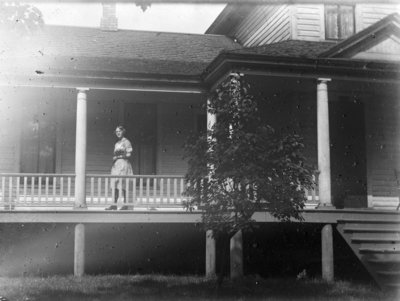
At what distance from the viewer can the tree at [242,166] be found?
8773mm

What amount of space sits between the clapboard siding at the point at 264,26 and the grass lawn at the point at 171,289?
24.0 feet

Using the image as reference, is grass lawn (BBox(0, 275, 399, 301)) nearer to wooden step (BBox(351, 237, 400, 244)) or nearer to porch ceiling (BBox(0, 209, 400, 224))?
wooden step (BBox(351, 237, 400, 244))

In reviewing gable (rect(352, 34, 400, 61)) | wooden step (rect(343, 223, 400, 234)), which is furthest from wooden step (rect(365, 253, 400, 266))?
gable (rect(352, 34, 400, 61))

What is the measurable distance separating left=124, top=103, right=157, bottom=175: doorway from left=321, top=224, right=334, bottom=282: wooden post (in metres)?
5.17

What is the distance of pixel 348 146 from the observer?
596 inches

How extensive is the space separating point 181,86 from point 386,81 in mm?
4608

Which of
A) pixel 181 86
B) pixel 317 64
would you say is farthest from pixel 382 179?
pixel 181 86

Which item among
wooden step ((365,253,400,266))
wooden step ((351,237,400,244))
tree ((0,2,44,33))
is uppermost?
tree ((0,2,44,33))

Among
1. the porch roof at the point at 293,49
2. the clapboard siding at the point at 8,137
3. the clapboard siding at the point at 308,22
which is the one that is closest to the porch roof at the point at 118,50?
the clapboard siding at the point at 8,137

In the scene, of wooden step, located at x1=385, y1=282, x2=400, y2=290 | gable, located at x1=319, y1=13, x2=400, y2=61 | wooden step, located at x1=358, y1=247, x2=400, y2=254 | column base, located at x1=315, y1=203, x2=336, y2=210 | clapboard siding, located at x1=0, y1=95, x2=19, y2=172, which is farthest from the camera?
clapboard siding, located at x1=0, y1=95, x2=19, y2=172

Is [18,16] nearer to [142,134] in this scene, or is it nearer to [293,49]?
[293,49]

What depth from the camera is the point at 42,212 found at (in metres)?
11.9

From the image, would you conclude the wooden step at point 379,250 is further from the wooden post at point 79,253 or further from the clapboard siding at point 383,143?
the wooden post at point 79,253

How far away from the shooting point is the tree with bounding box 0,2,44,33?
7895mm
